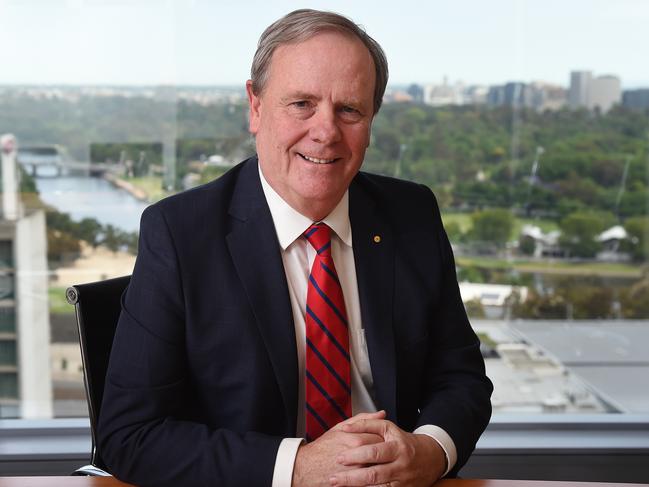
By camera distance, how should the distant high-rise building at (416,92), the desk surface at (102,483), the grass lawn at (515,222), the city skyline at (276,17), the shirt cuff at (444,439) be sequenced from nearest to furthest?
the desk surface at (102,483) → the shirt cuff at (444,439) → the city skyline at (276,17) → the distant high-rise building at (416,92) → the grass lawn at (515,222)

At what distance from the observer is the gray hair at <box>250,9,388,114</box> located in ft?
5.11

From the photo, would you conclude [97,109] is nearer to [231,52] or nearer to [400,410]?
[231,52]

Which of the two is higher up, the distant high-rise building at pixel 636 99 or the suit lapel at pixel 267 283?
the distant high-rise building at pixel 636 99

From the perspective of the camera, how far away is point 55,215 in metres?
3.55

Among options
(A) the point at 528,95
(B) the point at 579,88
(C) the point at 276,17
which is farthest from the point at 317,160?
(B) the point at 579,88

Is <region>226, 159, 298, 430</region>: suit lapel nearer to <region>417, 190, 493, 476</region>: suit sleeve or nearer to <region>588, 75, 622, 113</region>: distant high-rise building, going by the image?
<region>417, 190, 493, 476</region>: suit sleeve

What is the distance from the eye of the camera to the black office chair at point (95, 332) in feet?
5.56

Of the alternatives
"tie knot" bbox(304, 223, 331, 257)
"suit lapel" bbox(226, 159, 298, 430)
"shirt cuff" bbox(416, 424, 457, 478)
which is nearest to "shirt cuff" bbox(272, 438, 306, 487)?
"suit lapel" bbox(226, 159, 298, 430)

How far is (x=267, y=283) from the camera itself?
158 cm

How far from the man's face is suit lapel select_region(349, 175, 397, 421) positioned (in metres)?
0.14

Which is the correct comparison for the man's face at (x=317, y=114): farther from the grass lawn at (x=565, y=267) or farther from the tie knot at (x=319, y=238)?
the grass lawn at (x=565, y=267)

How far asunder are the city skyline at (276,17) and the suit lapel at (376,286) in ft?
6.23

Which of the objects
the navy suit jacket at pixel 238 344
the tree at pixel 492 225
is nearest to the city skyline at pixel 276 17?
the tree at pixel 492 225

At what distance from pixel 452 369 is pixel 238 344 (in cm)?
Answer: 47
